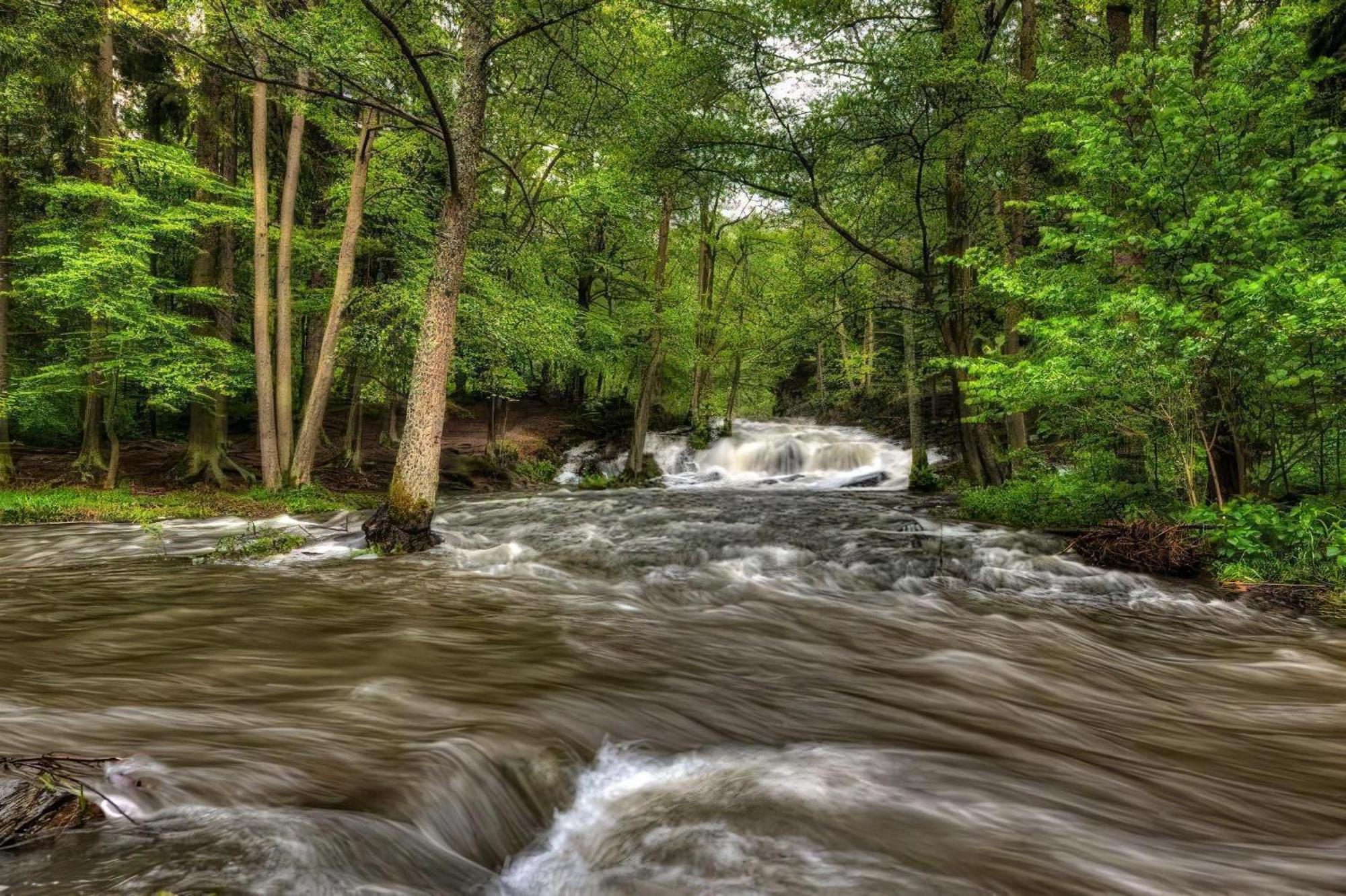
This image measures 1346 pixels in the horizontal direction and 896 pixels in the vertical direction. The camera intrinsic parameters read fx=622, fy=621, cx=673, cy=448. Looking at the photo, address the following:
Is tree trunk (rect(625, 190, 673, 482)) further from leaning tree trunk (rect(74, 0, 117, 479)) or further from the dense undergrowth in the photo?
leaning tree trunk (rect(74, 0, 117, 479))

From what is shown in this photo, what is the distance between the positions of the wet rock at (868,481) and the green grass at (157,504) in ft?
44.7

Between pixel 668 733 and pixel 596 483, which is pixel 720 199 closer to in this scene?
pixel 596 483

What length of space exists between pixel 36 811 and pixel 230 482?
1496 cm

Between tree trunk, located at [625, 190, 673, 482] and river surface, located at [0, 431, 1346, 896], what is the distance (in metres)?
12.7

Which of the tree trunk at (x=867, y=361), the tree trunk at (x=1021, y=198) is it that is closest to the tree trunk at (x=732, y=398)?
the tree trunk at (x=867, y=361)

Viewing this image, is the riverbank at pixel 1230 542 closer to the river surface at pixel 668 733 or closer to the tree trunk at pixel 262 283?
the river surface at pixel 668 733

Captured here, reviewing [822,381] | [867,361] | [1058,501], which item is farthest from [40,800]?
[822,381]

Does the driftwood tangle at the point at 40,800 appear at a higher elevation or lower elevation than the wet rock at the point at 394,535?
higher

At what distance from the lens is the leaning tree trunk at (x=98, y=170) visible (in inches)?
468

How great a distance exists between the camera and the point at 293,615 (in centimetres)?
536

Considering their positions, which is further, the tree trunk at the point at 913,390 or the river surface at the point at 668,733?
the tree trunk at the point at 913,390

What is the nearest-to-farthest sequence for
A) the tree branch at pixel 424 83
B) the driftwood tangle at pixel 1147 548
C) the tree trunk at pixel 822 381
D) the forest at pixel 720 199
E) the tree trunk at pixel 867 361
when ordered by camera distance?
the tree branch at pixel 424 83, the forest at pixel 720 199, the driftwood tangle at pixel 1147 548, the tree trunk at pixel 867 361, the tree trunk at pixel 822 381

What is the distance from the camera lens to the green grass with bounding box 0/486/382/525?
10719mm

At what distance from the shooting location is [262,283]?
12297 mm
